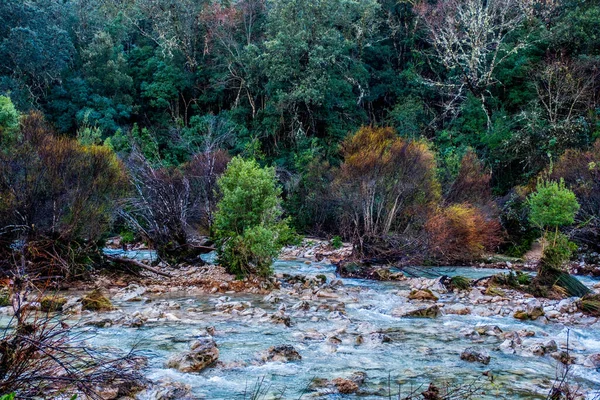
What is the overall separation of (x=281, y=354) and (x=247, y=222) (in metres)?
7.55

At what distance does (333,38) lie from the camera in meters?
34.5

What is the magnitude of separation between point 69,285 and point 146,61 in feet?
103

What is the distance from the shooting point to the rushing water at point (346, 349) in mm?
7199

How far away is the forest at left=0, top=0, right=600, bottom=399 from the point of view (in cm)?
1506

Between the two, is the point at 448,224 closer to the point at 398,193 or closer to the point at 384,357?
the point at 398,193

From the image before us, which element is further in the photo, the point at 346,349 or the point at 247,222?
the point at 247,222

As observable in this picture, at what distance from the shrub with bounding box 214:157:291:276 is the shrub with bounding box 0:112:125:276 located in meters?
3.32

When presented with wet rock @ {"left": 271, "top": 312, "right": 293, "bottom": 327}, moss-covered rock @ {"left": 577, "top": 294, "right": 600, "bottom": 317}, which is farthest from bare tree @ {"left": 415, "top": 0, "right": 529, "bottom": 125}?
wet rock @ {"left": 271, "top": 312, "right": 293, "bottom": 327}

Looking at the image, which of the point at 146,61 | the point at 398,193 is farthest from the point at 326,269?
the point at 146,61

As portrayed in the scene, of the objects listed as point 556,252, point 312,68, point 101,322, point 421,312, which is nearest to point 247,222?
point 421,312

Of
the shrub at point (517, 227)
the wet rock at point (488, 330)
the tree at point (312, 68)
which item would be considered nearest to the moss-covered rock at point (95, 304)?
the wet rock at point (488, 330)

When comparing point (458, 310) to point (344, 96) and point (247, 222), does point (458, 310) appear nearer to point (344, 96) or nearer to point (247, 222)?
point (247, 222)

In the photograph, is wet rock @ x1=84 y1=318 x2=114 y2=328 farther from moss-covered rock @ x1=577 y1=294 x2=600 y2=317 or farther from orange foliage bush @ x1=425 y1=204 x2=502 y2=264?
orange foliage bush @ x1=425 y1=204 x2=502 y2=264

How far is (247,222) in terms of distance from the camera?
15.6 meters
